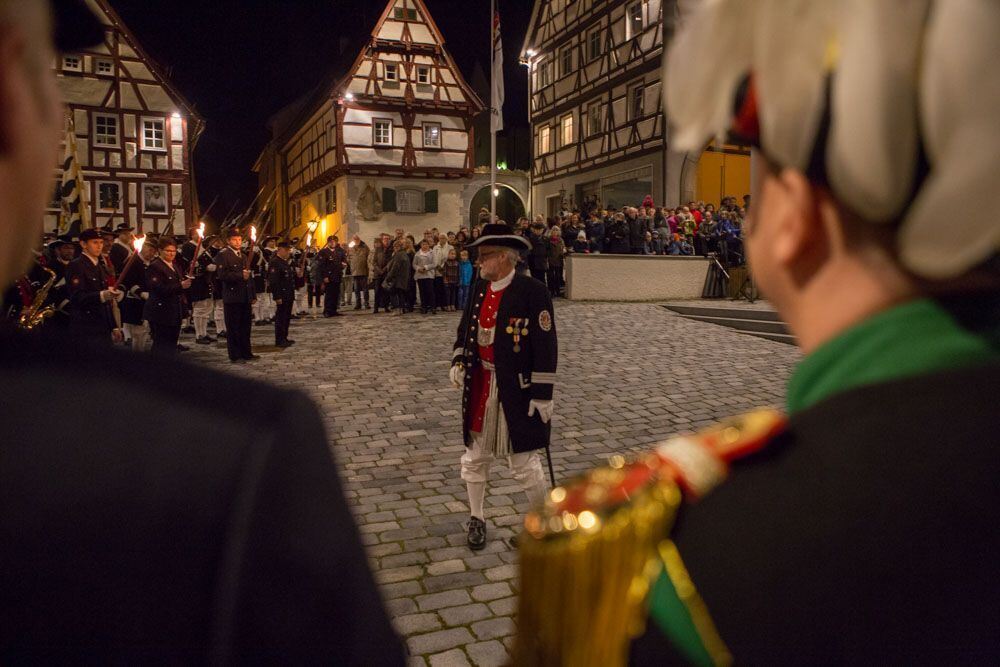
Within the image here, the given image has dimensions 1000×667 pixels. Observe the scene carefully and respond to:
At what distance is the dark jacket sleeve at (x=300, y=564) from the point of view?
0.66 metres

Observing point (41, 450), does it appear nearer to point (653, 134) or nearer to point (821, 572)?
point (821, 572)

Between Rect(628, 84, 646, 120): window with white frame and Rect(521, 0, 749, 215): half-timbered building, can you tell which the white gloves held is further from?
Rect(628, 84, 646, 120): window with white frame

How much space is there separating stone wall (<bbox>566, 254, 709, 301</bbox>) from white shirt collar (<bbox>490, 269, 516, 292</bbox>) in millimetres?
15168

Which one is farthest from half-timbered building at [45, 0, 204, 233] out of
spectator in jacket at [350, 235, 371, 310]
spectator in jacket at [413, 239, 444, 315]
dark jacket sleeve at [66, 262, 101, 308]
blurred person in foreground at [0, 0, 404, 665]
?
blurred person in foreground at [0, 0, 404, 665]

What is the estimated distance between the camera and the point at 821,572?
79 cm

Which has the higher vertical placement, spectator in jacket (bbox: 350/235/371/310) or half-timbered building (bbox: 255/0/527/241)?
half-timbered building (bbox: 255/0/527/241)

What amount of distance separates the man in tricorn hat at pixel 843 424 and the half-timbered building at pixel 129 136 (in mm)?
31596

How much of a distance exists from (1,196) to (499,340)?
4.15 meters

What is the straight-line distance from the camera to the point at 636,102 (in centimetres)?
3014

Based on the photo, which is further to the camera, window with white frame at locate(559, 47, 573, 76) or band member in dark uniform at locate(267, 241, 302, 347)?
window with white frame at locate(559, 47, 573, 76)

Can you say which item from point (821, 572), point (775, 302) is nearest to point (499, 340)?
point (775, 302)

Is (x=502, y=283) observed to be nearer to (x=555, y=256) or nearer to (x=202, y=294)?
(x=202, y=294)

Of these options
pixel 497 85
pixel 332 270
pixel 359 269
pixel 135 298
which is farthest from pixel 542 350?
pixel 497 85

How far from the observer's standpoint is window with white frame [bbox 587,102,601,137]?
33031 millimetres
